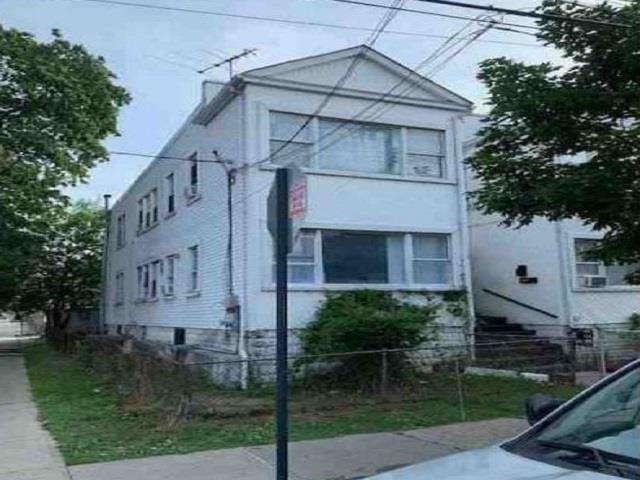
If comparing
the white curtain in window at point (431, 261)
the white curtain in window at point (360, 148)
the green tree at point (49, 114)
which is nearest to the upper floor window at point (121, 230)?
the green tree at point (49, 114)

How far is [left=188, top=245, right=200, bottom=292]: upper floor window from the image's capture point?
1831 centimetres

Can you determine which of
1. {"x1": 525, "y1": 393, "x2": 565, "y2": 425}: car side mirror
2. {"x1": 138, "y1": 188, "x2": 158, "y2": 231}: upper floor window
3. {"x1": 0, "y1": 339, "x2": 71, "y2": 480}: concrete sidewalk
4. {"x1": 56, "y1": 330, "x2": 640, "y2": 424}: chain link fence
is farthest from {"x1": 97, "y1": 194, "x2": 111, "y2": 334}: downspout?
{"x1": 525, "y1": 393, "x2": 565, "y2": 425}: car side mirror

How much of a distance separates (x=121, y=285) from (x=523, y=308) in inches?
663

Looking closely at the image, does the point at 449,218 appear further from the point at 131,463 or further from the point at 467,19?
the point at 131,463

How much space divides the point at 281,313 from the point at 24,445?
5393 mm

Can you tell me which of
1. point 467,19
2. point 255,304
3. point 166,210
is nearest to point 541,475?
point 467,19

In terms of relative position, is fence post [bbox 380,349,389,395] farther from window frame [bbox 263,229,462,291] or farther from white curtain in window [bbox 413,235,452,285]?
white curtain in window [bbox 413,235,452,285]

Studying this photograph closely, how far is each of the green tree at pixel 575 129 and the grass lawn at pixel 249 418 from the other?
350 cm

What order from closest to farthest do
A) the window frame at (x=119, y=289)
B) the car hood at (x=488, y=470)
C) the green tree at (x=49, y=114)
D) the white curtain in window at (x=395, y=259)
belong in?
the car hood at (x=488, y=470) < the white curtain in window at (x=395, y=259) < the green tree at (x=49, y=114) < the window frame at (x=119, y=289)

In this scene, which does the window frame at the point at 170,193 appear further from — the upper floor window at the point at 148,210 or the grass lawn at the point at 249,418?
the grass lawn at the point at 249,418

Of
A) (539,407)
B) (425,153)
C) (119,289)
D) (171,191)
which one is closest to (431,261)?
(425,153)

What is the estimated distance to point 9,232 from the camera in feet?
78.0

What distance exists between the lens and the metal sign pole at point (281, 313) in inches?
194

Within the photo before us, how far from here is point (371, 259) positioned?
53.1ft
